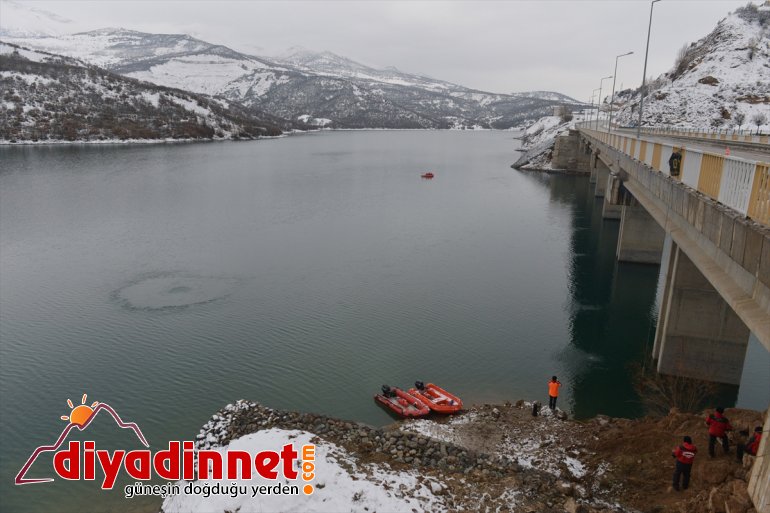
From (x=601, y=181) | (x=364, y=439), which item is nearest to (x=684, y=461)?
(x=364, y=439)

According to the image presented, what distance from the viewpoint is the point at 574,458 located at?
1341cm

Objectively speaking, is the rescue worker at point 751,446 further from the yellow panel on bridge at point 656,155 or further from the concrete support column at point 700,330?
the yellow panel on bridge at point 656,155

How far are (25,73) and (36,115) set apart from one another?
33.8 m

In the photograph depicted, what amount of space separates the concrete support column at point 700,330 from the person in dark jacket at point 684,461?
9.09 meters

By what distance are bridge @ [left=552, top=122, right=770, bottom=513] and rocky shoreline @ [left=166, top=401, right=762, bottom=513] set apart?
2.42 m

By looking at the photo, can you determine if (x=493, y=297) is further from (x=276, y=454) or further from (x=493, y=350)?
(x=276, y=454)

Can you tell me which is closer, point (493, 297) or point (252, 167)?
point (493, 297)

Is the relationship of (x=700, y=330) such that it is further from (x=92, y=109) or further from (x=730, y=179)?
(x=92, y=109)

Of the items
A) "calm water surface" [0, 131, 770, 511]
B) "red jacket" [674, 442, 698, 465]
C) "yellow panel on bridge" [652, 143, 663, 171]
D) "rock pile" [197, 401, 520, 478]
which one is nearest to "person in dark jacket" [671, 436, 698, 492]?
"red jacket" [674, 442, 698, 465]

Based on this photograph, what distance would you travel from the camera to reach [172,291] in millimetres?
29781

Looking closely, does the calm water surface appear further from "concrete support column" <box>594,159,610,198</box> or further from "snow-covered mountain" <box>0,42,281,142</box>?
"snow-covered mountain" <box>0,42,281,142</box>

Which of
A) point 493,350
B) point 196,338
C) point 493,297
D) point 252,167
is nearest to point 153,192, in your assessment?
point 252,167

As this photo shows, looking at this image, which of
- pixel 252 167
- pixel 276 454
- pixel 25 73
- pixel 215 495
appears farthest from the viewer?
pixel 25 73

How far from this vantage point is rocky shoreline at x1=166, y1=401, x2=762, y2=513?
10.6 metres
